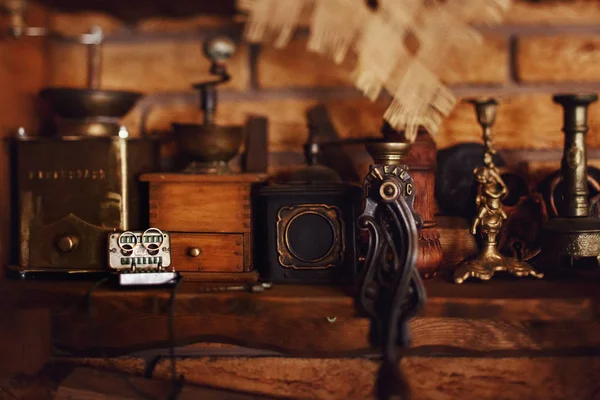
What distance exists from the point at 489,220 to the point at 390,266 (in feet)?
0.70

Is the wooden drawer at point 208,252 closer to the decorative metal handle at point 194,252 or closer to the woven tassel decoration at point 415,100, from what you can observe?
the decorative metal handle at point 194,252

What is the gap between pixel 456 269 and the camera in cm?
110

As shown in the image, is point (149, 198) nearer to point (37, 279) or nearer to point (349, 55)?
point (37, 279)

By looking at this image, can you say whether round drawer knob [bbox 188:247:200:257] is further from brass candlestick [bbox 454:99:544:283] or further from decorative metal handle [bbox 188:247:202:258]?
brass candlestick [bbox 454:99:544:283]

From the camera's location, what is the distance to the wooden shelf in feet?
3.10

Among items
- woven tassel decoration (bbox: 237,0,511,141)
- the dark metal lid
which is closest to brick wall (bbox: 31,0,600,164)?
woven tassel decoration (bbox: 237,0,511,141)

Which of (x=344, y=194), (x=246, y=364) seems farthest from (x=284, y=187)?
(x=246, y=364)

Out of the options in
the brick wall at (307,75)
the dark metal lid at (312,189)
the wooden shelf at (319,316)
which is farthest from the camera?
the brick wall at (307,75)

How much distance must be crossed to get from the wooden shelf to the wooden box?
48 millimetres

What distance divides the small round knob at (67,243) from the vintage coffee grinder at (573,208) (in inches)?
31.5

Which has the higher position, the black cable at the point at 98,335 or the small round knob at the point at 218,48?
the small round knob at the point at 218,48

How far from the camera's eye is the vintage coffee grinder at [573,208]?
103 centimetres

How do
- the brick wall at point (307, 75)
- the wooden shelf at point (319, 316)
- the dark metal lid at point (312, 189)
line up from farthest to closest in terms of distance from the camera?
the brick wall at point (307, 75), the dark metal lid at point (312, 189), the wooden shelf at point (319, 316)

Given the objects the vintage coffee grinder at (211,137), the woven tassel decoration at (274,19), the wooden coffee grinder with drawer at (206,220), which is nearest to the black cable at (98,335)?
the wooden coffee grinder with drawer at (206,220)
